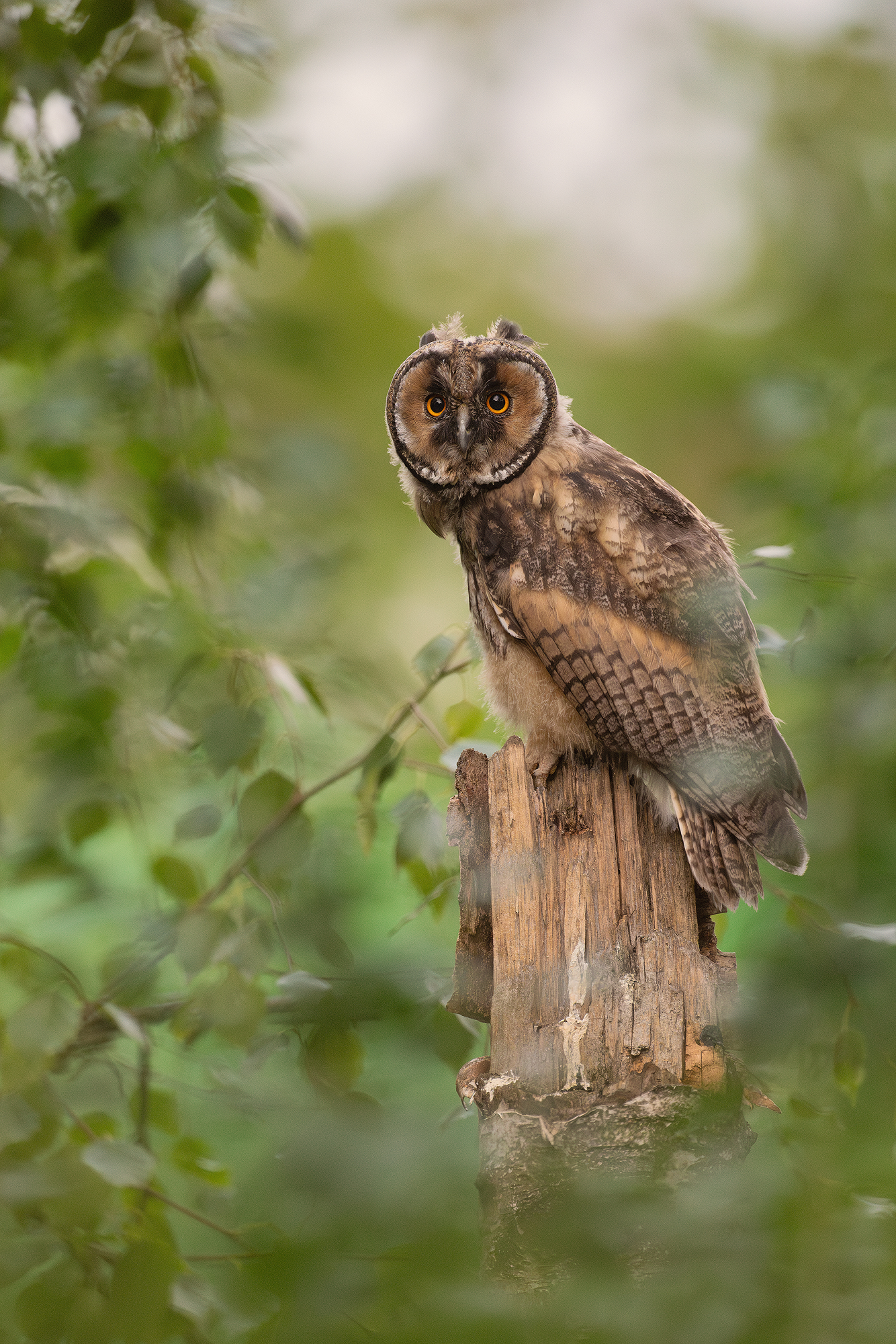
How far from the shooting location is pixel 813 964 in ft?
4.50

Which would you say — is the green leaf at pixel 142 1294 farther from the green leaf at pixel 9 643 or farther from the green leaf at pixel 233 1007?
the green leaf at pixel 9 643

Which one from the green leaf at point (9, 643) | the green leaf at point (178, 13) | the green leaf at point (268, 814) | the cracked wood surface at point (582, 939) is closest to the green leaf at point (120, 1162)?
the green leaf at point (268, 814)

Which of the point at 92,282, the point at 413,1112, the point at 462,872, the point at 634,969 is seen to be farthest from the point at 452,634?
the point at 413,1112

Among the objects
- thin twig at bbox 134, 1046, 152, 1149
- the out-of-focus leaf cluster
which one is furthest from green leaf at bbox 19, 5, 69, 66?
thin twig at bbox 134, 1046, 152, 1149

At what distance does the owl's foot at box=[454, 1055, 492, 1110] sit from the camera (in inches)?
55.9

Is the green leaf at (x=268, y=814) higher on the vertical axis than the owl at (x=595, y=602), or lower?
lower

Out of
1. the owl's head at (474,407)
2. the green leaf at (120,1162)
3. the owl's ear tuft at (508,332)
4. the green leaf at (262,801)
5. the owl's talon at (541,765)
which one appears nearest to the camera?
the green leaf at (120,1162)

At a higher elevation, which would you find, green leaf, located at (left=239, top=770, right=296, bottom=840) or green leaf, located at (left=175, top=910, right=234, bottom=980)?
green leaf, located at (left=239, top=770, right=296, bottom=840)

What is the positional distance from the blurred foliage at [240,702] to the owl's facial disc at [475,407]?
0.49 ft

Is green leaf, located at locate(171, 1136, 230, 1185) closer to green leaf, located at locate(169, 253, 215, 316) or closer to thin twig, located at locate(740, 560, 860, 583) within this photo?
green leaf, located at locate(169, 253, 215, 316)

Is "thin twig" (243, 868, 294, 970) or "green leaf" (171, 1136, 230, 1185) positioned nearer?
"thin twig" (243, 868, 294, 970)

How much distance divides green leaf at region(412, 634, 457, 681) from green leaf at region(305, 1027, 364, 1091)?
2.19ft

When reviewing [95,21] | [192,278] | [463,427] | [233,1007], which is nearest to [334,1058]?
[233,1007]

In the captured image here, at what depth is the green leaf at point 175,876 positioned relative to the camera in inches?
55.8
